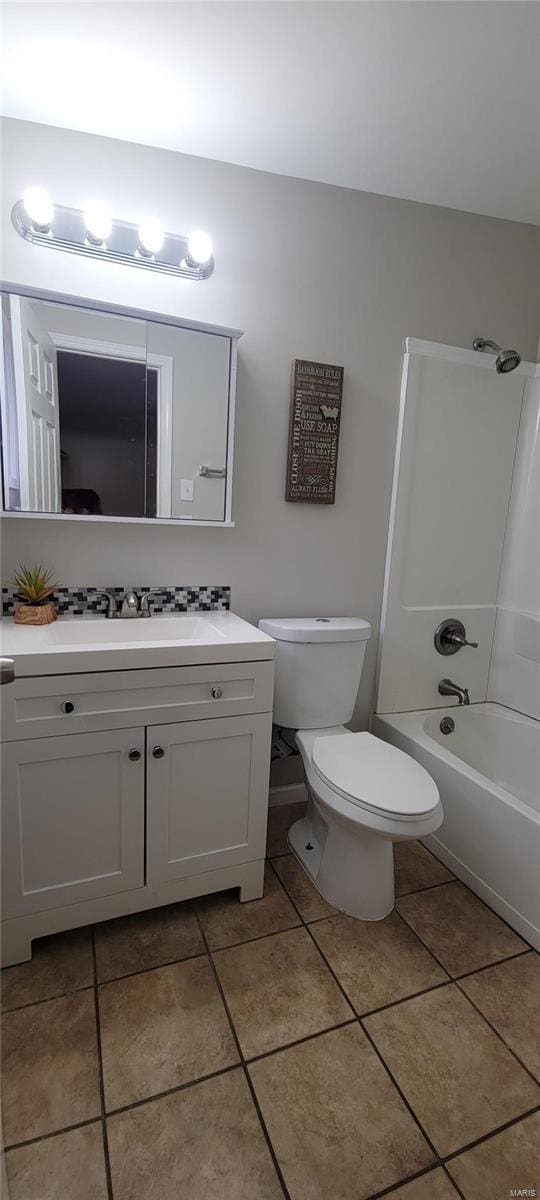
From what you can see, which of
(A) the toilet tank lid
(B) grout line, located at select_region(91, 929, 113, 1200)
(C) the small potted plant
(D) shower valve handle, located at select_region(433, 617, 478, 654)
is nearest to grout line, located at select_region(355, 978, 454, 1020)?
(B) grout line, located at select_region(91, 929, 113, 1200)

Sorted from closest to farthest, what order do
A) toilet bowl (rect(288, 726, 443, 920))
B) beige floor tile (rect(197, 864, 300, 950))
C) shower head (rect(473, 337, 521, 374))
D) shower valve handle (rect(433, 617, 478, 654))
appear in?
toilet bowl (rect(288, 726, 443, 920)), beige floor tile (rect(197, 864, 300, 950)), shower head (rect(473, 337, 521, 374)), shower valve handle (rect(433, 617, 478, 654))

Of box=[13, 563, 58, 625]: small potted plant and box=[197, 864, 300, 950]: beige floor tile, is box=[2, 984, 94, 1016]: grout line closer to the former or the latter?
box=[197, 864, 300, 950]: beige floor tile

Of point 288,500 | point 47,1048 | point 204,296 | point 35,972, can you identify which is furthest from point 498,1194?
point 204,296

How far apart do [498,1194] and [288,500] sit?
5.97 ft

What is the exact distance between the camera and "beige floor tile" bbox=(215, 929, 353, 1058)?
1.22 m

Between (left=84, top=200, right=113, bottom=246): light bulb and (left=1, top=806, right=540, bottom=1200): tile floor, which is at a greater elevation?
(left=84, top=200, right=113, bottom=246): light bulb

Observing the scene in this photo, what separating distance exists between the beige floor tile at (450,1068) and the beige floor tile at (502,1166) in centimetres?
2

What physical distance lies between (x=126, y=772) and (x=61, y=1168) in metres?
0.74

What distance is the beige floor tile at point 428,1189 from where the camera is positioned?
0.94m

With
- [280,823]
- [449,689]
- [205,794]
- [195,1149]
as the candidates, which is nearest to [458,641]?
[449,689]

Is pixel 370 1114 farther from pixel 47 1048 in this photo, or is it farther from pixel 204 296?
pixel 204 296

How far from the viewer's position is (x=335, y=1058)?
1164 millimetres

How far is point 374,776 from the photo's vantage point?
1.51m

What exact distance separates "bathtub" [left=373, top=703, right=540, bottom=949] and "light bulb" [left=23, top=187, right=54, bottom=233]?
82.1 inches
